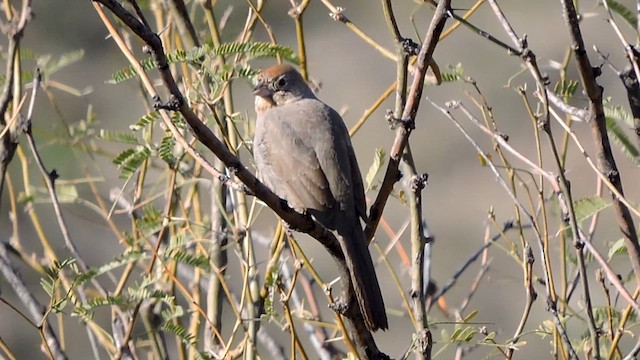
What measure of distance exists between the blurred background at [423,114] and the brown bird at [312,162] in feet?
17.3

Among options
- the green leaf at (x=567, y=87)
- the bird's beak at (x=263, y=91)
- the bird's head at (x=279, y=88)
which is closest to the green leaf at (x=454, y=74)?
the green leaf at (x=567, y=87)

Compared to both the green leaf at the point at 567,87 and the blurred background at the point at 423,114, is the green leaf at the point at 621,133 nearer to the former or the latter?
the green leaf at the point at 567,87

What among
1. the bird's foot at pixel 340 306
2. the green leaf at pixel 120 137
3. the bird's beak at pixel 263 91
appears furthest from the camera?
the bird's beak at pixel 263 91

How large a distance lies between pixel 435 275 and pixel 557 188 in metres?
8.06

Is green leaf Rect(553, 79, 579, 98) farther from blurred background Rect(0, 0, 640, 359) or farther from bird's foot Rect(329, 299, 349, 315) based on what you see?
blurred background Rect(0, 0, 640, 359)

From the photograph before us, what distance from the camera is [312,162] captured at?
404 cm

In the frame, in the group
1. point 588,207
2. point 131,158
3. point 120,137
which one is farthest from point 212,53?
point 588,207

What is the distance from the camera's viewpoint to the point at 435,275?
10703 mm

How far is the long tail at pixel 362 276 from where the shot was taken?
303 centimetres

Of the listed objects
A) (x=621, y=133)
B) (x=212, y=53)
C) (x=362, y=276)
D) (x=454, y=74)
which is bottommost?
(x=362, y=276)

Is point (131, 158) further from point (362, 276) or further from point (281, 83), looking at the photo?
point (281, 83)

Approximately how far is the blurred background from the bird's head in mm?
4979

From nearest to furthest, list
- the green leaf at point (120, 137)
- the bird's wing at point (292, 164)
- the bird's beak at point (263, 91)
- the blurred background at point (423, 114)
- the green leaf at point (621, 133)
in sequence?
the green leaf at point (621, 133)
the green leaf at point (120, 137)
the bird's wing at point (292, 164)
the bird's beak at point (263, 91)
the blurred background at point (423, 114)

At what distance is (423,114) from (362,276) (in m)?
9.10
